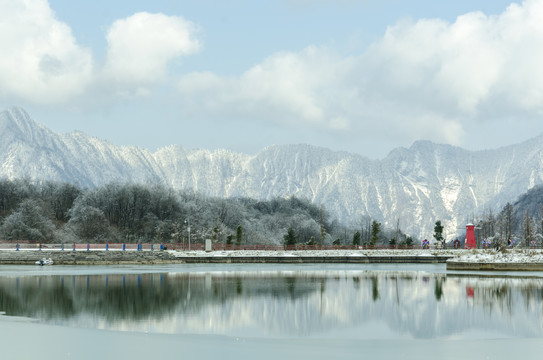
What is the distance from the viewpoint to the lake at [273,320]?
62.7 ft

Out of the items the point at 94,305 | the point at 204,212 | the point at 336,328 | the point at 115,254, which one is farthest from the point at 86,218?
the point at 336,328

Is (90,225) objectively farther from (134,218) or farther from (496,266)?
(496,266)

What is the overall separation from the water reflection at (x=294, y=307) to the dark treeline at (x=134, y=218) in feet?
214

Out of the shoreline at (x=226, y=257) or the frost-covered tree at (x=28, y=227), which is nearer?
the shoreline at (x=226, y=257)

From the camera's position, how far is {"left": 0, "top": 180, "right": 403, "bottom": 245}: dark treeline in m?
115

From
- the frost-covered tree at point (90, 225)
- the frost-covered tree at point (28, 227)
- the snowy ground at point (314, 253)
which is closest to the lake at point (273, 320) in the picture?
the snowy ground at point (314, 253)

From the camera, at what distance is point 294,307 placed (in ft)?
99.5

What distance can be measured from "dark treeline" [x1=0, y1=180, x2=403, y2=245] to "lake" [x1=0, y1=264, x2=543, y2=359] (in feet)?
222

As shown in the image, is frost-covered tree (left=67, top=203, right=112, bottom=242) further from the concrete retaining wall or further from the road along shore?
the concrete retaining wall

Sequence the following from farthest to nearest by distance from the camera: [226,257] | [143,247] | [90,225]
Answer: [90,225] → [143,247] → [226,257]

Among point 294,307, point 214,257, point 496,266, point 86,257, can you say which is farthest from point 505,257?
point 86,257

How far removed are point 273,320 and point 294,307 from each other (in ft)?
14.9

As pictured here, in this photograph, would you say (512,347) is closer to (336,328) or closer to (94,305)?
(336,328)

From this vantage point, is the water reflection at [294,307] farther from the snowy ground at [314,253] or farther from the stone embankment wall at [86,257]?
the snowy ground at [314,253]
